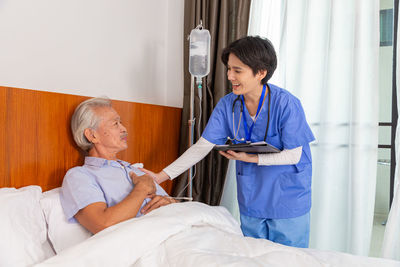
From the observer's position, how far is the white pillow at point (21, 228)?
3.56 feet

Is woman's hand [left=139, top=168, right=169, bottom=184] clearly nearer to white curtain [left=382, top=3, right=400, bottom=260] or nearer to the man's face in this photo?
the man's face

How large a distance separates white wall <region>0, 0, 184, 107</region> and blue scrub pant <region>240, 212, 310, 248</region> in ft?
3.55

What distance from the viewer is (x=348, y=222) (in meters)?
2.18

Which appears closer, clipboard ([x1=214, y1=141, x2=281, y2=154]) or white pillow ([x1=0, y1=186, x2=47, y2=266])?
white pillow ([x1=0, y1=186, x2=47, y2=266])

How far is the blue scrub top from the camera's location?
1.70 metres

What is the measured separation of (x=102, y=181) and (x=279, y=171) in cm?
87

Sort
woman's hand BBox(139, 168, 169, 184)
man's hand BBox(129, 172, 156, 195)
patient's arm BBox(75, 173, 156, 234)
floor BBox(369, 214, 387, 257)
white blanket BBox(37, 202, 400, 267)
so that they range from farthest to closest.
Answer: floor BBox(369, 214, 387, 257), woman's hand BBox(139, 168, 169, 184), man's hand BBox(129, 172, 156, 195), patient's arm BBox(75, 173, 156, 234), white blanket BBox(37, 202, 400, 267)

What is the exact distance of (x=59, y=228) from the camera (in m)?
1.30

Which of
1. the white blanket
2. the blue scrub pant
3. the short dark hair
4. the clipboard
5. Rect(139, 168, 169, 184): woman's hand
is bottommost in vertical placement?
the blue scrub pant

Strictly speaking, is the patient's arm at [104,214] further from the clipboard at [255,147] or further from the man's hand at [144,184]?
the clipboard at [255,147]

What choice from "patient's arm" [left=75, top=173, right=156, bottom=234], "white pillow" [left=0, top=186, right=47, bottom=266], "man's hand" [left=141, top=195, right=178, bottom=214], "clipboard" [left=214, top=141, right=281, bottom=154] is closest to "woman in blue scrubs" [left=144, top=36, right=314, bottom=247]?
"clipboard" [left=214, top=141, right=281, bottom=154]

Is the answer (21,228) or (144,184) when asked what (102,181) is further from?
(21,228)

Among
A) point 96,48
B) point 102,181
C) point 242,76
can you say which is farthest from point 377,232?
point 96,48

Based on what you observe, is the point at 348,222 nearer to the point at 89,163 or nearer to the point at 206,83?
the point at 206,83
